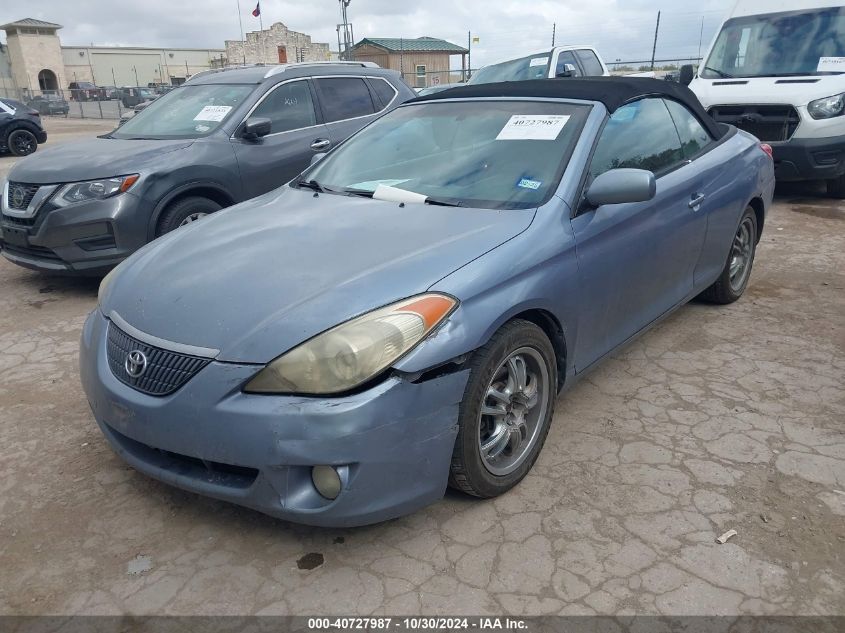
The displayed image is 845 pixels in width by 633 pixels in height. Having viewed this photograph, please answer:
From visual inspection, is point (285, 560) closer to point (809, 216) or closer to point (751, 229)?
point (751, 229)

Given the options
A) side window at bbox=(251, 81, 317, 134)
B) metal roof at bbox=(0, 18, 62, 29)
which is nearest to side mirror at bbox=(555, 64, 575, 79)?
side window at bbox=(251, 81, 317, 134)

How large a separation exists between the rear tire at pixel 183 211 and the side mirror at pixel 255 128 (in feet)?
2.20

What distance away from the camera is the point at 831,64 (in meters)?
7.65

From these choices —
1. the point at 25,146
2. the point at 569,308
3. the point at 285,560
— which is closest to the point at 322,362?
the point at 285,560

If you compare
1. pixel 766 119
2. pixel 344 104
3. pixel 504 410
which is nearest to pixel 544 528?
pixel 504 410

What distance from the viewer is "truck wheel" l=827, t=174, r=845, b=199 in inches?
316

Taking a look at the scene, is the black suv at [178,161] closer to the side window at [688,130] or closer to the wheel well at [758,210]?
the side window at [688,130]

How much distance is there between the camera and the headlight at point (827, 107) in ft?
24.2

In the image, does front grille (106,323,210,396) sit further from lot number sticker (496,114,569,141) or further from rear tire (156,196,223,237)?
rear tire (156,196,223,237)

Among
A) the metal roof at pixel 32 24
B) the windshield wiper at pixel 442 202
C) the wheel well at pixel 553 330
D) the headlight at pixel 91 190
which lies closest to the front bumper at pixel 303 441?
the wheel well at pixel 553 330

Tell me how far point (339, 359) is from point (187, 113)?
4.86 metres

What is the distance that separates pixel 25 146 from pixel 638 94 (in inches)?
657

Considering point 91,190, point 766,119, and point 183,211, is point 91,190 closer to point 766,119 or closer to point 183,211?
point 183,211

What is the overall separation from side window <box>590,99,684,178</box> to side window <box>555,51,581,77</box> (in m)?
6.59
